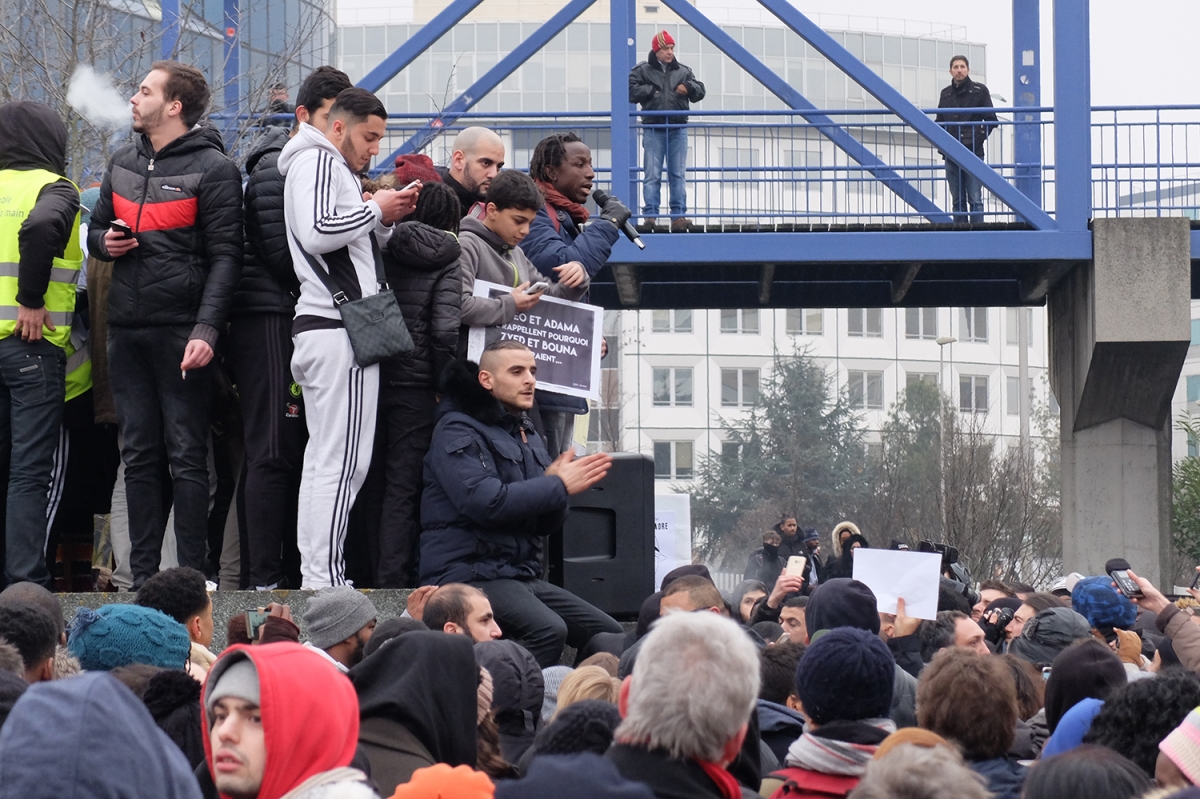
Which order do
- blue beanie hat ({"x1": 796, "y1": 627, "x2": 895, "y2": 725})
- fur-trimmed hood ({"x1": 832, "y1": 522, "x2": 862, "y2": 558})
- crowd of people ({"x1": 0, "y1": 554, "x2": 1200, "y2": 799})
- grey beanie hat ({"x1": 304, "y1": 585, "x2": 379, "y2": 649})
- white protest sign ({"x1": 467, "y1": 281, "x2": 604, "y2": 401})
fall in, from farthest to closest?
1. fur-trimmed hood ({"x1": 832, "y1": 522, "x2": 862, "y2": 558})
2. white protest sign ({"x1": 467, "y1": 281, "x2": 604, "y2": 401})
3. grey beanie hat ({"x1": 304, "y1": 585, "x2": 379, "y2": 649})
4. blue beanie hat ({"x1": 796, "y1": 627, "x2": 895, "y2": 725})
5. crowd of people ({"x1": 0, "y1": 554, "x2": 1200, "y2": 799})

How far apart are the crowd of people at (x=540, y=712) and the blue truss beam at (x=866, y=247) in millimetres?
9918

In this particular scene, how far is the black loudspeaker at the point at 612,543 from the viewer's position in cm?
791

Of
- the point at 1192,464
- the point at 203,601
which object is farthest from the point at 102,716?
the point at 1192,464

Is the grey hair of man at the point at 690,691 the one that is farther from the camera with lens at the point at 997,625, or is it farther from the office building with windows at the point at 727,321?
the office building with windows at the point at 727,321

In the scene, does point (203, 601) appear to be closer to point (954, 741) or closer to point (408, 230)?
point (408, 230)

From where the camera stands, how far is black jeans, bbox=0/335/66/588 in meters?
7.44

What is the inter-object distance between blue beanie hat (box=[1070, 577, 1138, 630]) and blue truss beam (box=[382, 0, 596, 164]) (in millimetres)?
9087

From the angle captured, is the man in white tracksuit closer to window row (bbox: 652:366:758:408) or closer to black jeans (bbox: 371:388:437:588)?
black jeans (bbox: 371:388:437:588)

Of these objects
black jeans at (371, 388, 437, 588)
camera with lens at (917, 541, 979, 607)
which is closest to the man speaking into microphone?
black jeans at (371, 388, 437, 588)

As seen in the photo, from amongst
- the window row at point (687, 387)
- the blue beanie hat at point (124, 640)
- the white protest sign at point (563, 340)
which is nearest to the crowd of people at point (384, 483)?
the blue beanie hat at point (124, 640)

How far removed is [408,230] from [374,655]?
3.64 metres

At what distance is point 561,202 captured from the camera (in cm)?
841

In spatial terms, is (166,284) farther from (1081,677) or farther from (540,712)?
(1081,677)

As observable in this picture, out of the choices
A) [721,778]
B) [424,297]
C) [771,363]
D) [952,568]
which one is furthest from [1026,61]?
[771,363]
